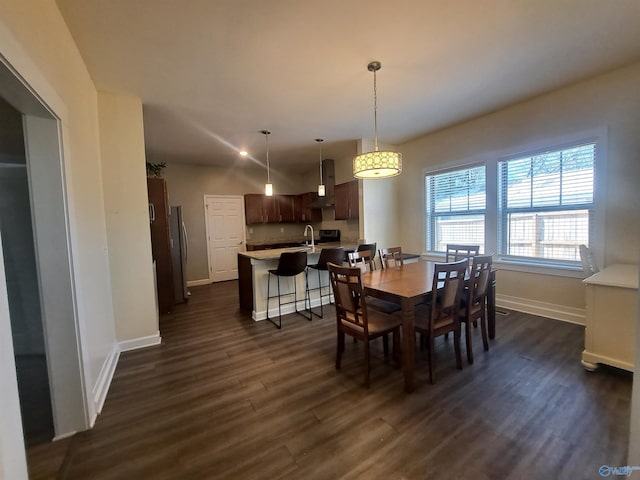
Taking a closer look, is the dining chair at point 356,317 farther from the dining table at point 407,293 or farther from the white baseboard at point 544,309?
the white baseboard at point 544,309

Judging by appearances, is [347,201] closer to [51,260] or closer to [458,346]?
[458,346]

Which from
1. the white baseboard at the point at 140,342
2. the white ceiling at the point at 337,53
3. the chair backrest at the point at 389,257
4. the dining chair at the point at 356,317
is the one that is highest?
the white ceiling at the point at 337,53

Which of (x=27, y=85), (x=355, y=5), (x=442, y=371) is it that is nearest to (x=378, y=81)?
(x=355, y=5)

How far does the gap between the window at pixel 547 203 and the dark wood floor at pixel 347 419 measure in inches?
47.6

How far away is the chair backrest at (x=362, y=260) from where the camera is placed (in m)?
2.92

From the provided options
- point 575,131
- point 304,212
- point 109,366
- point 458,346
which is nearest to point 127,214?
point 109,366

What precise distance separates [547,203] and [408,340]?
9.32 ft

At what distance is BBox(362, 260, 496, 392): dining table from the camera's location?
2.01 meters

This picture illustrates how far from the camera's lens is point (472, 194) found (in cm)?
410

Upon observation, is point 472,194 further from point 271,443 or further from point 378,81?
point 271,443

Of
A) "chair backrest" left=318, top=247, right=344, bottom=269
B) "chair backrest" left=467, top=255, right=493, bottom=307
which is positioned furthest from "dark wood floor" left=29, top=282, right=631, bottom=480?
"chair backrest" left=318, top=247, right=344, bottom=269

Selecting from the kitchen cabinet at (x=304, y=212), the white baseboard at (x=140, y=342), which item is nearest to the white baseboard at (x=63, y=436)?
the white baseboard at (x=140, y=342)

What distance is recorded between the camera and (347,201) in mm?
5281

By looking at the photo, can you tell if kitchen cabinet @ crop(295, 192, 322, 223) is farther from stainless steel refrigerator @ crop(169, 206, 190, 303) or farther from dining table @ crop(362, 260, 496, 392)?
dining table @ crop(362, 260, 496, 392)
